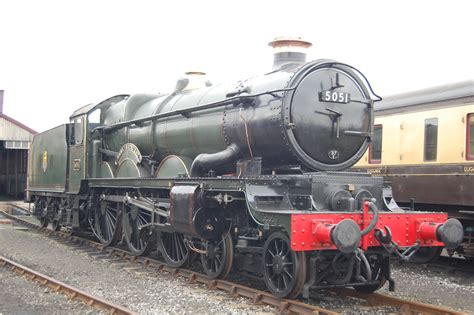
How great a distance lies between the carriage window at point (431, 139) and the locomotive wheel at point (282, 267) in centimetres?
475

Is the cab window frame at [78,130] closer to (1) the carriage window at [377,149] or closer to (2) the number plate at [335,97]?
(1) the carriage window at [377,149]

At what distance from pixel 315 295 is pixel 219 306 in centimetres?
137

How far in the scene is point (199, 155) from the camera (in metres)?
8.09

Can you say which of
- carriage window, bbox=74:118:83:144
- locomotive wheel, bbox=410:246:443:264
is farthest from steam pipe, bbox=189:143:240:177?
carriage window, bbox=74:118:83:144

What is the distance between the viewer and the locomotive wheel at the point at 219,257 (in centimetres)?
753

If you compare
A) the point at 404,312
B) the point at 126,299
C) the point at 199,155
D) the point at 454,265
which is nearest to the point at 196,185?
the point at 199,155

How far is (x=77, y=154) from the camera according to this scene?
40.4 ft

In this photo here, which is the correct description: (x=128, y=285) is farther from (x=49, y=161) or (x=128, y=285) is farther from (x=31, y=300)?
(x=49, y=161)

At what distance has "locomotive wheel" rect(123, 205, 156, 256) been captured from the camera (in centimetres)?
975

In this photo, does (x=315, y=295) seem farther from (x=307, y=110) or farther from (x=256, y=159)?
(x=307, y=110)

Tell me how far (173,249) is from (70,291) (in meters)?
2.40

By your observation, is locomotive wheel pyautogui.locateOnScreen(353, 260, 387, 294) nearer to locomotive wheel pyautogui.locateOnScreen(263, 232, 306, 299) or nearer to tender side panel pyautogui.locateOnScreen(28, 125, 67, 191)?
locomotive wheel pyautogui.locateOnScreen(263, 232, 306, 299)

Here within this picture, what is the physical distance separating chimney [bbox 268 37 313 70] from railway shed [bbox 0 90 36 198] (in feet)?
84.8

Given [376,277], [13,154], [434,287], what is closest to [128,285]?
[376,277]
